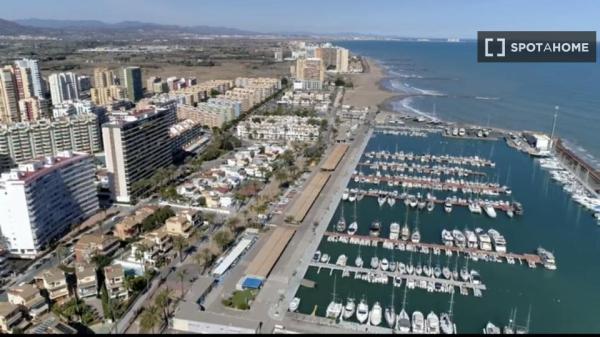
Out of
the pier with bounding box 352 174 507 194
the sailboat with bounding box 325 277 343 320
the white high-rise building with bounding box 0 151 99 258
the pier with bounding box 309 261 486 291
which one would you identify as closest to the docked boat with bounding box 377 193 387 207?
the pier with bounding box 352 174 507 194

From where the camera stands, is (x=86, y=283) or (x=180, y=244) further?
(x=180, y=244)

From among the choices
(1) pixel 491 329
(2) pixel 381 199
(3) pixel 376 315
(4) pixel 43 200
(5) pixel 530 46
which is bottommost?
(1) pixel 491 329

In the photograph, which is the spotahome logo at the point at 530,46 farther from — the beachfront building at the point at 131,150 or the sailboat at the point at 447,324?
the beachfront building at the point at 131,150

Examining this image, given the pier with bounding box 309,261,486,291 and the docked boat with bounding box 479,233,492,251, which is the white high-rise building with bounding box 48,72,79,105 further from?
the docked boat with bounding box 479,233,492,251

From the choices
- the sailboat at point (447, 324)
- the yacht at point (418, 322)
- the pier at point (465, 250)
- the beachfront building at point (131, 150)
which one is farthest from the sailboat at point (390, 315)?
the beachfront building at point (131, 150)

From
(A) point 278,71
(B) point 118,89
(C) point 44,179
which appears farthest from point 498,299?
(A) point 278,71

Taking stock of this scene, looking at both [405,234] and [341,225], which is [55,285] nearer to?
[341,225]

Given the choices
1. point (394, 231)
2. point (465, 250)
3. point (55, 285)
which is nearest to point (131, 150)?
point (55, 285)
